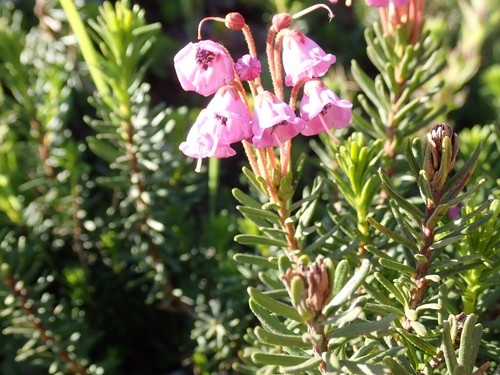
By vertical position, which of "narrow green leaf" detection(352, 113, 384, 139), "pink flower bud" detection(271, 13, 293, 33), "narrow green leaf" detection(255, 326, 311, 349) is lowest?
"narrow green leaf" detection(352, 113, 384, 139)

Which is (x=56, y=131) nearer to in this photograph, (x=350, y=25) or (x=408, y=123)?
(x=408, y=123)

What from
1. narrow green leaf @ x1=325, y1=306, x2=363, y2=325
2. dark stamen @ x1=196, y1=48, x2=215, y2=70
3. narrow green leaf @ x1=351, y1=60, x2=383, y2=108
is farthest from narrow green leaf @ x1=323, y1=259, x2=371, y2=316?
narrow green leaf @ x1=351, y1=60, x2=383, y2=108

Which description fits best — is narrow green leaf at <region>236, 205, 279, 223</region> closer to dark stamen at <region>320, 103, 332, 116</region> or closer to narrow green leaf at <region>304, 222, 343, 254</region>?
narrow green leaf at <region>304, 222, 343, 254</region>

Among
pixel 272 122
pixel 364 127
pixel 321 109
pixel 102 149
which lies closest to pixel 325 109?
pixel 321 109

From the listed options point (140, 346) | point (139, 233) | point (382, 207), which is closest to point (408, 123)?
point (382, 207)

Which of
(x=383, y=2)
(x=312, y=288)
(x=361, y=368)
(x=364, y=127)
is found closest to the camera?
(x=312, y=288)

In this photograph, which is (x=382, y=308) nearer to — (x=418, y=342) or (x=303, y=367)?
(x=418, y=342)

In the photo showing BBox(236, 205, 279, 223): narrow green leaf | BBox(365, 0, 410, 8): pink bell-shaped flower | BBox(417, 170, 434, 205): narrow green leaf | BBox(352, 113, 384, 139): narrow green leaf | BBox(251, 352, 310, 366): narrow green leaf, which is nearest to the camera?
BBox(251, 352, 310, 366): narrow green leaf
